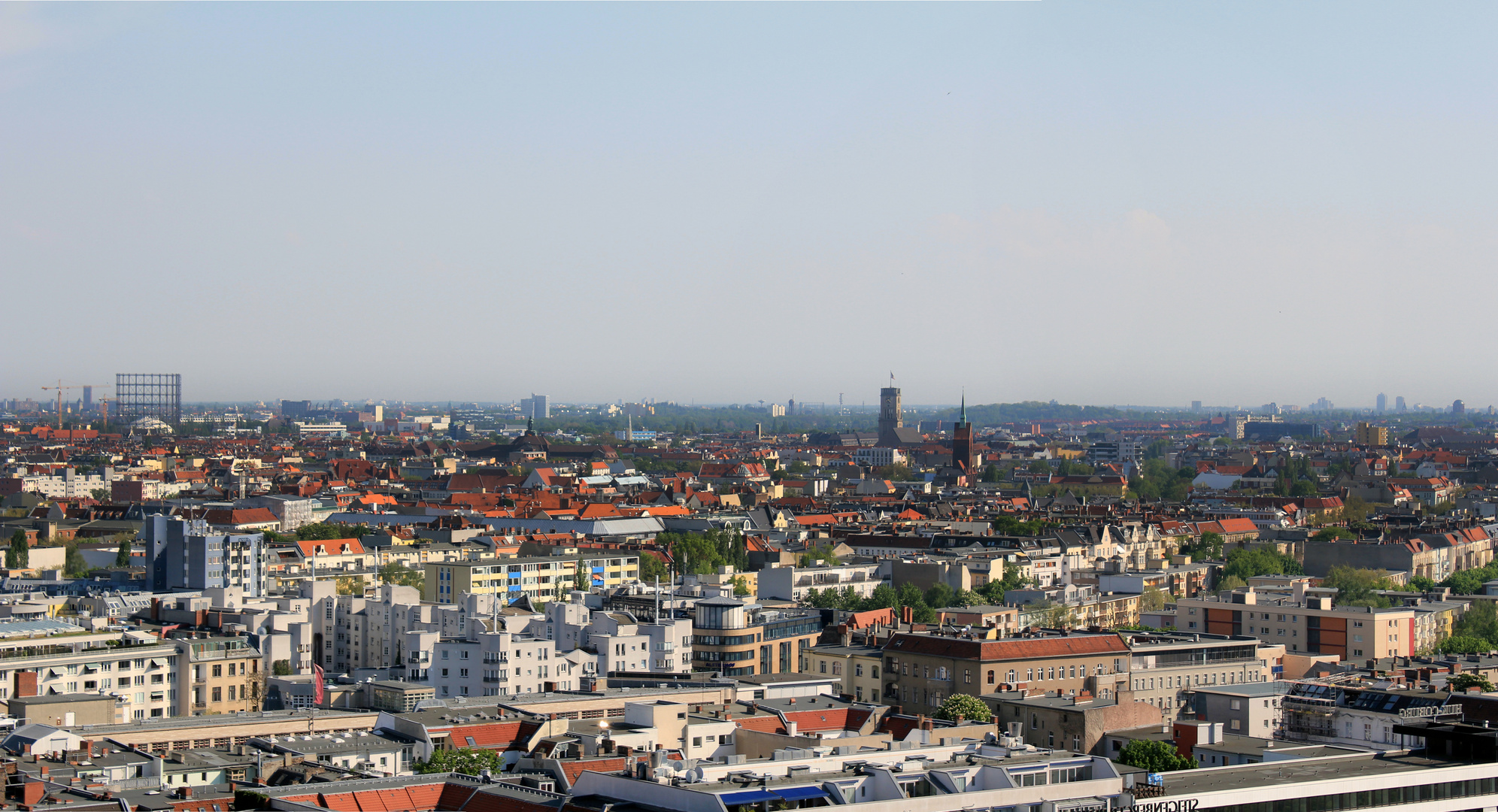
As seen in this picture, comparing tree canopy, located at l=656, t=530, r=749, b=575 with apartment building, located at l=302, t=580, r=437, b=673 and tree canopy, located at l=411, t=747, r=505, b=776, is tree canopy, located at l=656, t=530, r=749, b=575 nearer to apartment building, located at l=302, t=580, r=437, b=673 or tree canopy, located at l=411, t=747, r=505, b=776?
apartment building, located at l=302, t=580, r=437, b=673

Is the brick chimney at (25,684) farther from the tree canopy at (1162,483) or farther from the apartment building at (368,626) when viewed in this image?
the tree canopy at (1162,483)

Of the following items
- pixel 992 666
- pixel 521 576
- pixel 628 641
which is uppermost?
pixel 992 666

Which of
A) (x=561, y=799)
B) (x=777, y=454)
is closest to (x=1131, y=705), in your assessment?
(x=561, y=799)

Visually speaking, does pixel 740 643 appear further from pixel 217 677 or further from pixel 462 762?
pixel 462 762

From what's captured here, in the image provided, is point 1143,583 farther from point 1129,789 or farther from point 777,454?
point 777,454

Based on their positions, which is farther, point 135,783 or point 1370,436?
point 1370,436

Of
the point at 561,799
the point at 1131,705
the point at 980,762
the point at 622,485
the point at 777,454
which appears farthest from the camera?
the point at 777,454

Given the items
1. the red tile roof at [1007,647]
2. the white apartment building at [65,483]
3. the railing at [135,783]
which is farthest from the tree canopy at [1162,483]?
the railing at [135,783]

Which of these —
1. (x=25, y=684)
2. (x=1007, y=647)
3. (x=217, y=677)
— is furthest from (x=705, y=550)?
(x=25, y=684)
